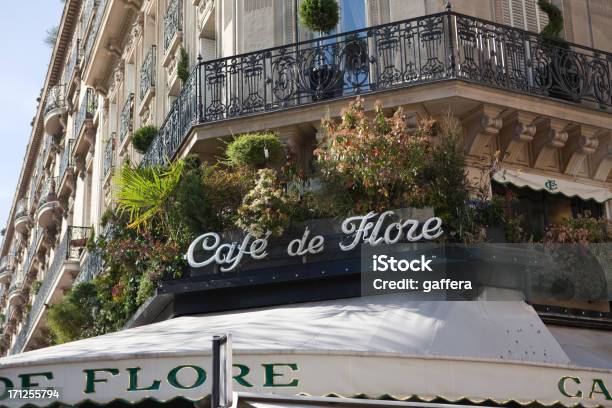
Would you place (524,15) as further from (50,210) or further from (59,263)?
(50,210)

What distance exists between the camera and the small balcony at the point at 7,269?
4467cm

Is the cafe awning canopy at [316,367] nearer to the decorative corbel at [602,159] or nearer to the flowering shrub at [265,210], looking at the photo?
the flowering shrub at [265,210]

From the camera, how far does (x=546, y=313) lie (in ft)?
38.6

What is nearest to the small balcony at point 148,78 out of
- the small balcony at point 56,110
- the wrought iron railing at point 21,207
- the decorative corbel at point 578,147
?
the decorative corbel at point 578,147

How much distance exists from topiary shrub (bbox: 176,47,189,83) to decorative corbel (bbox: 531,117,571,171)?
556 centimetres

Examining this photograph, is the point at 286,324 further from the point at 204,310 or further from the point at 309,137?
the point at 309,137

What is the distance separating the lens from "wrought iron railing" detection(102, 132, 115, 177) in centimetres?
2355

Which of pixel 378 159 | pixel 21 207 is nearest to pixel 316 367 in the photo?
pixel 378 159

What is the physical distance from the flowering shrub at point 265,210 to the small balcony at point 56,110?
22.5 m

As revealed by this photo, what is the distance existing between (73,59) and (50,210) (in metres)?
4.72

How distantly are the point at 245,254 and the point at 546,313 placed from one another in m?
3.40

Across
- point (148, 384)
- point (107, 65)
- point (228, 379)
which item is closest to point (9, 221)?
point (107, 65)

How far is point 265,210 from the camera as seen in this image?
11.9m

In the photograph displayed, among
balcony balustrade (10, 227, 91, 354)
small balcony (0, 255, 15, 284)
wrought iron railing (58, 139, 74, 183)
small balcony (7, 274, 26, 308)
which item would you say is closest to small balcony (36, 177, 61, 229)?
wrought iron railing (58, 139, 74, 183)
